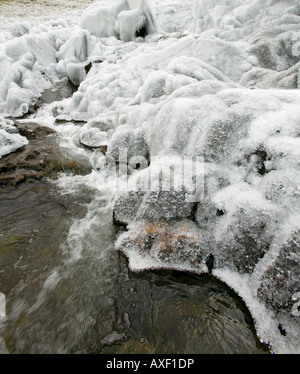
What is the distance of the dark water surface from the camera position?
2.43 m

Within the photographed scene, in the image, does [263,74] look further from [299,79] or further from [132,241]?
[132,241]

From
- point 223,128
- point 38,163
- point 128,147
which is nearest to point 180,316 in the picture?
point 223,128

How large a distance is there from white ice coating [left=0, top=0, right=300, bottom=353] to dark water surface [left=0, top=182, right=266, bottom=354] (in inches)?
8.8

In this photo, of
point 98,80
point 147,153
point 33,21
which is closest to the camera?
point 147,153

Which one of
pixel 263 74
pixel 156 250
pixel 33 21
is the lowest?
pixel 156 250

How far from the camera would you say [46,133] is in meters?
6.91

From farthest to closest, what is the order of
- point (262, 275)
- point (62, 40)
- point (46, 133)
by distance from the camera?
point (62, 40) → point (46, 133) → point (262, 275)

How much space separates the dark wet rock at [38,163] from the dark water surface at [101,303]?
1653 millimetres

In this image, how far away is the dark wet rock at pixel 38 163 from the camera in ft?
16.9

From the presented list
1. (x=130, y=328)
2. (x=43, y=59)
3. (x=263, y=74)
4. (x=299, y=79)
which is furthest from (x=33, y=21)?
(x=130, y=328)

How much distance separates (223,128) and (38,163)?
412 cm

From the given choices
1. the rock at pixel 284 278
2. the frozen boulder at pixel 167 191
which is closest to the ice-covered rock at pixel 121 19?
the frozen boulder at pixel 167 191

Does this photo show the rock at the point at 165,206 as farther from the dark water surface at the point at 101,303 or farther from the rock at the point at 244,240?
the dark water surface at the point at 101,303

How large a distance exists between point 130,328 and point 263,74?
22.5ft
